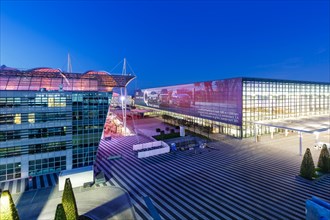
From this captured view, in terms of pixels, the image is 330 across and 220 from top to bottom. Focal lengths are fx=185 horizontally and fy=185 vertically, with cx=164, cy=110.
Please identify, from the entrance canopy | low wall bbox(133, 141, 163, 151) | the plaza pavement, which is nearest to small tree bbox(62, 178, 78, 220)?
the plaza pavement

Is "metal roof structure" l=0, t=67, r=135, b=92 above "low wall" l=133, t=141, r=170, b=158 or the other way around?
above

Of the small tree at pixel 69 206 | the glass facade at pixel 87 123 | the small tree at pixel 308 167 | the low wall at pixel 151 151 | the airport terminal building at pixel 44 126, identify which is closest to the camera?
the small tree at pixel 69 206

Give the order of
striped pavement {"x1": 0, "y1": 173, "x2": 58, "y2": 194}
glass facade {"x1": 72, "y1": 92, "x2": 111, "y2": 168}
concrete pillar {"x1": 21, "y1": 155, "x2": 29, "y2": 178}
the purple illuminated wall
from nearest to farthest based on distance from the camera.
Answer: striped pavement {"x1": 0, "y1": 173, "x2": 58, "y2": 194} → concrete pillar {"x1": 21, "y1": 155, "x2": 29, "y2": 178} → glass facade {"x1": 72, "y1": 92, "x2": 111, "y2": 168} → the purple illuminated wall

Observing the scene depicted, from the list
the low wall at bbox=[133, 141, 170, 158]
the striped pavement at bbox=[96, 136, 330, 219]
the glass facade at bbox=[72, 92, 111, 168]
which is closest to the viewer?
the striped pavement at bbox=[96, 136, 330, 219]

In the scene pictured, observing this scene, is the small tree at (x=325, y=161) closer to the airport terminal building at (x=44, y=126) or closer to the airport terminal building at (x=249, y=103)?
the airport terminal building at (x=249, y=103)

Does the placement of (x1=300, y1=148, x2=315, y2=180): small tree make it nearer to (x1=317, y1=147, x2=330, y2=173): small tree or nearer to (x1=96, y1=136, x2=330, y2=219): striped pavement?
(x1=96, y1=136, x2=330, y2=219): striped pavement

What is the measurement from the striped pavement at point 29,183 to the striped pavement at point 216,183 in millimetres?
7088

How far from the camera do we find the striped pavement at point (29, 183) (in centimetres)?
2406

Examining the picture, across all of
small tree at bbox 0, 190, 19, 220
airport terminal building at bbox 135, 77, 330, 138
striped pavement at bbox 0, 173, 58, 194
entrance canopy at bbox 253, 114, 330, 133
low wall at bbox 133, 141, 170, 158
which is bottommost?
striped pavement at bbox 0, 173, 58, 194

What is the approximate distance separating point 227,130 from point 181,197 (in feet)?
111

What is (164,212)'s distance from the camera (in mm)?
18828

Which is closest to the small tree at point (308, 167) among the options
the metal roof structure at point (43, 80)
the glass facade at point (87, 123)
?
the glass facade at point (87, 123)

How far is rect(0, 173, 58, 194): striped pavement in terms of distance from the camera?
2406cm

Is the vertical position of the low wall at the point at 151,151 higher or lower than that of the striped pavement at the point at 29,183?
higher
